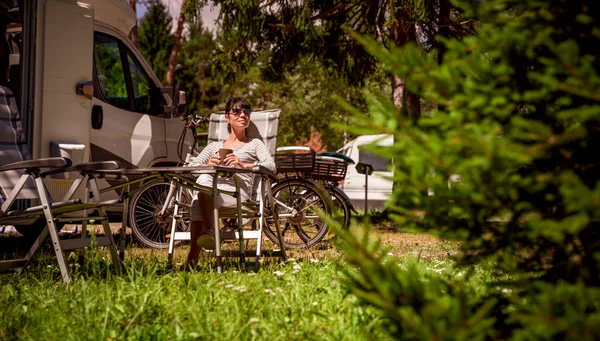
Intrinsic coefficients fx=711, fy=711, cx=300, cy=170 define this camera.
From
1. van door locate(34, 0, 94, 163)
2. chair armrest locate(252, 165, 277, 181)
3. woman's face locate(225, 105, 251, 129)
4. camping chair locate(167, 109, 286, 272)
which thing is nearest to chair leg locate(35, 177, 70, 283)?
camping chair locate(167, 109, 286, 272)

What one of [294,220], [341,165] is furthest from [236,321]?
[341,165]

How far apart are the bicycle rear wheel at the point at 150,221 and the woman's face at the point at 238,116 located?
184 centimetres

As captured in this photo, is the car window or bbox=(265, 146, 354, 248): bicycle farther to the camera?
the car window

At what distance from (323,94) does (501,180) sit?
26.6 metres

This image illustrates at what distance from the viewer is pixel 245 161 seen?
615 cm

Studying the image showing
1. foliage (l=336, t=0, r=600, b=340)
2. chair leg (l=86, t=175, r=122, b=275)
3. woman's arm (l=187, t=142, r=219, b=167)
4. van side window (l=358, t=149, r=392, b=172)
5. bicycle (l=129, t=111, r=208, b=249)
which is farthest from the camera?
van side window (l=358, t=149, r=392, b=172)

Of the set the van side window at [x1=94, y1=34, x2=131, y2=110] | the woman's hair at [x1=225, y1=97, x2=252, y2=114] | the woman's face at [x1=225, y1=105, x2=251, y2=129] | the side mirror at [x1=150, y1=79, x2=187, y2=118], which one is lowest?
the woman's face at [x1=225, y1=105, x2=251, y2=129]

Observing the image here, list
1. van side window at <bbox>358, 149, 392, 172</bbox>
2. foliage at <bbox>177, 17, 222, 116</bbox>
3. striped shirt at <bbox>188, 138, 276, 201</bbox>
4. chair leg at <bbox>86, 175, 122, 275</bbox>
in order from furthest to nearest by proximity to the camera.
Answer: foliage at <bbox>177, 17, 222, 116</bbox>, van side window at <bbox>358, 149, 392, 172</bbox>, striped shirt at <bbox>188, 138, 276, 201</bbox>, chair leg at <bbox>86, 175, 122, 275</bbox>

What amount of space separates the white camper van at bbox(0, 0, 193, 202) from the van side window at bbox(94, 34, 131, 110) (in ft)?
0.04

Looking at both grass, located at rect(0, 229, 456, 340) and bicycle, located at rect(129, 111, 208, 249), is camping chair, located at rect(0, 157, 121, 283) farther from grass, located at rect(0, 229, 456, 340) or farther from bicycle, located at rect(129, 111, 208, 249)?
bicycle, located at rect(129, 111, 208, 249)

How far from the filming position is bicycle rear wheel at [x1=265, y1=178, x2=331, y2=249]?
25.3 feet

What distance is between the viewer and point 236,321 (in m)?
3.14

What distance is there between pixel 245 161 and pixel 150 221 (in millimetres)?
2245

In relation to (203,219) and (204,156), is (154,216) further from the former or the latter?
(203,219)
